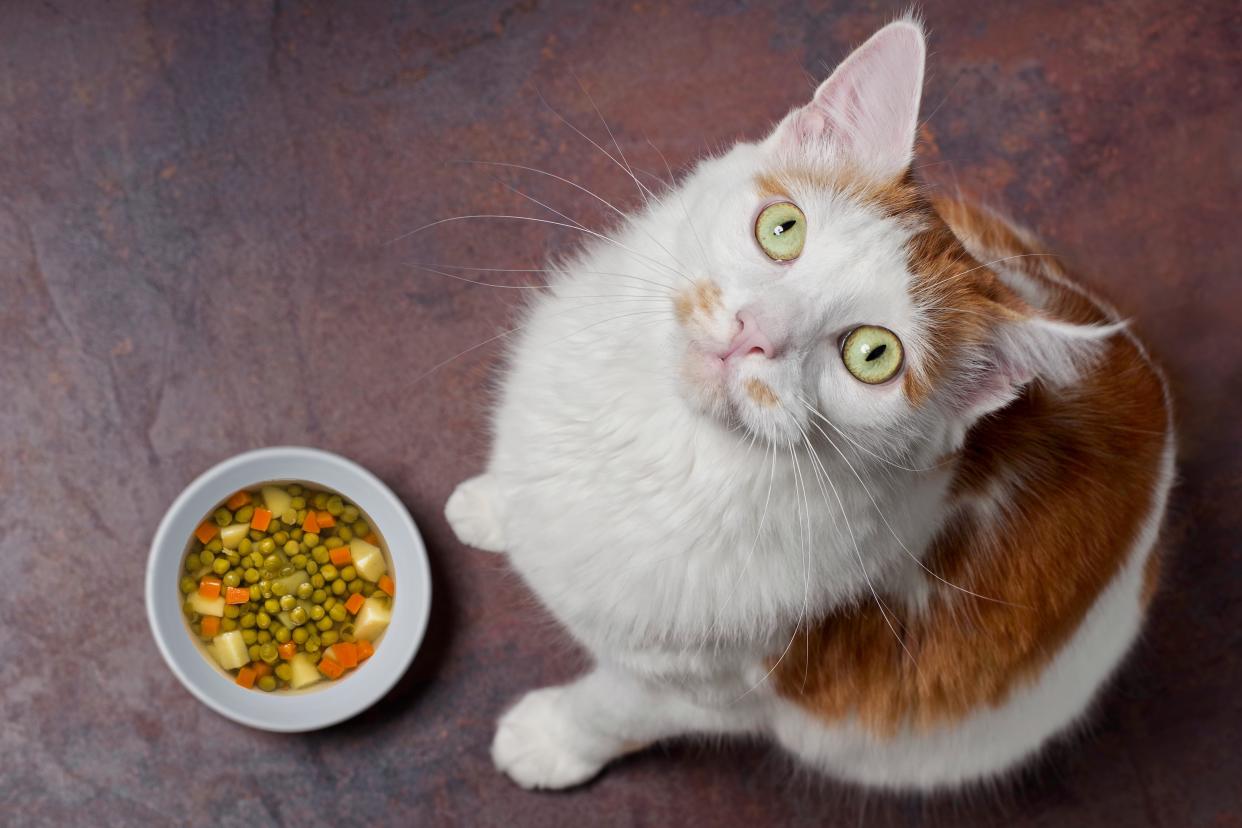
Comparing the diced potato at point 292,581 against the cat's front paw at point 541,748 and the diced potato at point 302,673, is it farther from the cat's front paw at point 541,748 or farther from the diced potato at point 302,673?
the cat's front paw at point 541,748

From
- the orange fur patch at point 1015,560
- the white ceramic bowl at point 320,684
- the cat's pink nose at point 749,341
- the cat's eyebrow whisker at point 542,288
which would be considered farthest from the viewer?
the white ceramic bowl at point 320,684

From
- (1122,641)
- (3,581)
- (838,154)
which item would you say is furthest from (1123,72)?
(3,581)

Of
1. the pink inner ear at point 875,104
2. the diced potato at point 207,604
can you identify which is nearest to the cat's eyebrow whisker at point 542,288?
the pink inner ear at point 875,104

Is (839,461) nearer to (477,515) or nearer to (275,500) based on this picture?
(477,515)

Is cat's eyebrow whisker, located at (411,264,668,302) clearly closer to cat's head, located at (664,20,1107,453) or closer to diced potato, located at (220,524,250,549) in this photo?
cat's head, located at (664,20,1107,453)

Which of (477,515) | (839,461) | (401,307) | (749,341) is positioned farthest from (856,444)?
(401,307)

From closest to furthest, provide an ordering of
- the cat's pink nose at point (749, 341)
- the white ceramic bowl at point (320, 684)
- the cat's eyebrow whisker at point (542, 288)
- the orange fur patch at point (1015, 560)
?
the cat's pink nose at point (749, 341)
the cat's eyebrow whisker at point (542, 288)
the orange fur patch at point (1015, 560)
the white ceramic bowl at point (320, 684)
